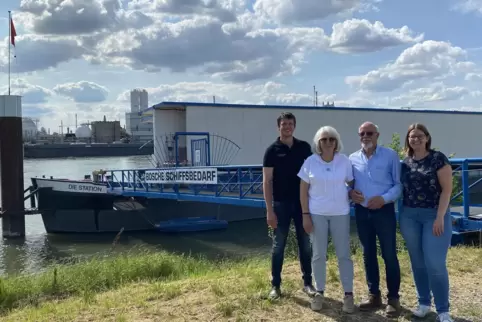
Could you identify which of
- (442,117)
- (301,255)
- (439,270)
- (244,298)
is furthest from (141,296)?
(442,117)

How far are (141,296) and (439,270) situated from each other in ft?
9.34

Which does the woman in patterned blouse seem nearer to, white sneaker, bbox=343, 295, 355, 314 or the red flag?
white sneaker, bbox=343, 295, 355, 314

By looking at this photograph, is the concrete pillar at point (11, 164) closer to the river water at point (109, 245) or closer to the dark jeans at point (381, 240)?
the river water at point (109, 245)

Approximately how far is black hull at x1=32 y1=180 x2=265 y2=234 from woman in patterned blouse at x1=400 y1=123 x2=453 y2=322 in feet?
48.1

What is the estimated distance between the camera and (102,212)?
1767 centimetres

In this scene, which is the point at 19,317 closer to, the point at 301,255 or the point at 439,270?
the point at 301,255

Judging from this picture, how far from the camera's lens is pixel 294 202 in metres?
4.39

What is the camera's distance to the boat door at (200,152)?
60.2 ft

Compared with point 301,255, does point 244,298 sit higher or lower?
lower

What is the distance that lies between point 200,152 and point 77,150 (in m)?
56.1

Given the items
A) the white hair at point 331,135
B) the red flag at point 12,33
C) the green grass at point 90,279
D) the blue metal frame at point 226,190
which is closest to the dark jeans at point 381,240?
the white hair at point 331,135

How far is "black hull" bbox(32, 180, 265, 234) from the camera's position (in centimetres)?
1734

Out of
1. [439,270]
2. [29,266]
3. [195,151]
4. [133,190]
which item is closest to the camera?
[439,270]

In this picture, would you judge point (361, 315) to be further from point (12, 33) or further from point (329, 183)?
point (12, 33)
